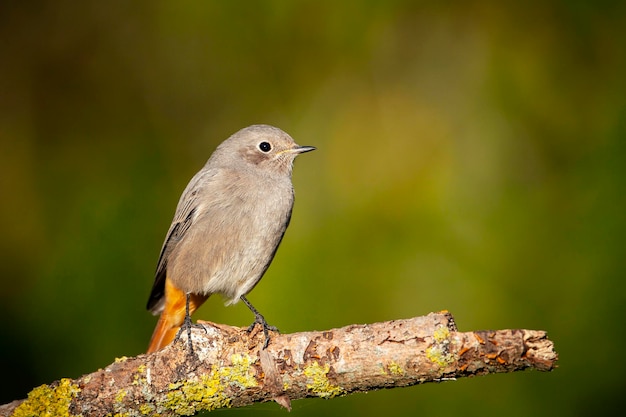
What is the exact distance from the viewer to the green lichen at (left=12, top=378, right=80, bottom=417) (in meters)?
3.33

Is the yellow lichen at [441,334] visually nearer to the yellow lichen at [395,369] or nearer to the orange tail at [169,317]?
the yellow lichen at [395,369]

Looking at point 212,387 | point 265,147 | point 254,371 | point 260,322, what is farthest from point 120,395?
point 265,147

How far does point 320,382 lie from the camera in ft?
10.7

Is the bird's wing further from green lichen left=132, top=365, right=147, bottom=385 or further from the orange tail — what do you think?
green lichen left=132, top=365, right=147, bottom=385

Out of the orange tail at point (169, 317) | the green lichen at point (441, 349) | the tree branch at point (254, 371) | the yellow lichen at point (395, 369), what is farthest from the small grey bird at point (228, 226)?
the green lichen at point (441, 349)

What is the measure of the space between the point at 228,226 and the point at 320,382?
4.78 feet

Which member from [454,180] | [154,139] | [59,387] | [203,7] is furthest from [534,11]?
[59,387]

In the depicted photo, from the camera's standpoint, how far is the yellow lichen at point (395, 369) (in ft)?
10.1

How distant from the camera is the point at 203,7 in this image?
5.46 metres

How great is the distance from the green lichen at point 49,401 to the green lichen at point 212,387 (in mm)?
436

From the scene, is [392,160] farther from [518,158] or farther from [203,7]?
[203,7]

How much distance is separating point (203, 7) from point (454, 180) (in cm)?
226

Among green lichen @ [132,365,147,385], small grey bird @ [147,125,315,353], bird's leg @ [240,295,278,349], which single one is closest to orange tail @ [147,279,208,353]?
small grey bird @ [147,125,315,353]

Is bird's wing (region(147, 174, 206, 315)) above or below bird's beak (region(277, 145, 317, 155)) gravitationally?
below
